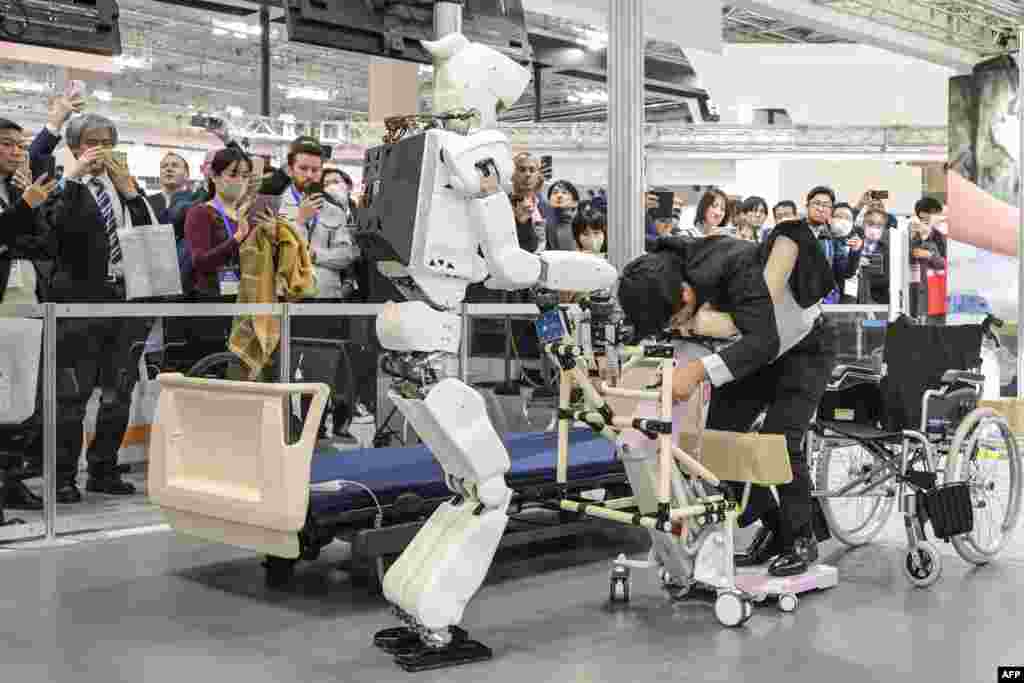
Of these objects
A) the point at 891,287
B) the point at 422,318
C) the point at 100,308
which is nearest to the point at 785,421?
the point at 422,318

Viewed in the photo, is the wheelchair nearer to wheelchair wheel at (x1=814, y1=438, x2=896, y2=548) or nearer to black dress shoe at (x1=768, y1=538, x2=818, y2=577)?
wheelchair wheel at (x1=814, y1=438, x2=896, y2=548)

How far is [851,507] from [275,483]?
3.03 metres

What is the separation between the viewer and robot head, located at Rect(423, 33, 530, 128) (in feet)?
12.8

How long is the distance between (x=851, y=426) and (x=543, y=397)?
2.35 meters

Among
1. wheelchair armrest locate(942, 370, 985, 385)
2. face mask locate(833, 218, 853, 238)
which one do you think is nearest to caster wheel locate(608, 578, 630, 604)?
wheelchair armrest locate(942, 370, 985, 385)

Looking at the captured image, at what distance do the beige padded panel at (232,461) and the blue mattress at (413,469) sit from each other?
207 mm

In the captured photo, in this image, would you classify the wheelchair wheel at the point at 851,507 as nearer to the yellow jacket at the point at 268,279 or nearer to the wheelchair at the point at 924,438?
the wheelchair at the point at 924,438

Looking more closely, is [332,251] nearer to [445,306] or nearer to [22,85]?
[445,306]

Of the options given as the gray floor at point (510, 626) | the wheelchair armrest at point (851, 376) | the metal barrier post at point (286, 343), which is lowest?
the gray floor at point (510, 626)

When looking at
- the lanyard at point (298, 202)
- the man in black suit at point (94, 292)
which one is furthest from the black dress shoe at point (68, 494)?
the lanyard at point (298, 202)

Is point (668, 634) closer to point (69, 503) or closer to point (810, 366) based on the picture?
point (810, 366)

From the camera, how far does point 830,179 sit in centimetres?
1858

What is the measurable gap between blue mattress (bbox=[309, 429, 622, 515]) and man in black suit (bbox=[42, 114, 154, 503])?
1.01 m

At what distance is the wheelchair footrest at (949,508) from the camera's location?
15.2 ft
